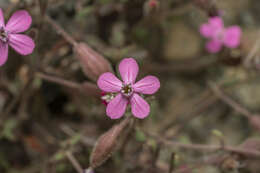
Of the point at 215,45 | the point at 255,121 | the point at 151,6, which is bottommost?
the point at 255,121

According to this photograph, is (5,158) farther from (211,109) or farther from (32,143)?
(211,109)

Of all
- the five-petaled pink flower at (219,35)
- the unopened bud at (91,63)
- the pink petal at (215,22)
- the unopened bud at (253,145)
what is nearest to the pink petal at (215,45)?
the five-petaled pink flower at (219,35)

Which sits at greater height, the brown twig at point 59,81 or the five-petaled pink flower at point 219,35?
the brown twig at point 59,81

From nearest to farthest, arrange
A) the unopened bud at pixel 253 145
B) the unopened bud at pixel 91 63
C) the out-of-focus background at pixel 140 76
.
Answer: the unopened bud at pixel 91 63, the unopened bud at pixel 253 145, the out-of-focus background at pixel 140 76

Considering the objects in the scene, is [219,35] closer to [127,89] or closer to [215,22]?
[215,22]

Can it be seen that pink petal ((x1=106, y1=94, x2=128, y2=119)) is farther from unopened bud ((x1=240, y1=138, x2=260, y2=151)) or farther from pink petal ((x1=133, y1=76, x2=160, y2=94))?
unopened bud ((x1=240, y1=138, x2=260, y2=151))

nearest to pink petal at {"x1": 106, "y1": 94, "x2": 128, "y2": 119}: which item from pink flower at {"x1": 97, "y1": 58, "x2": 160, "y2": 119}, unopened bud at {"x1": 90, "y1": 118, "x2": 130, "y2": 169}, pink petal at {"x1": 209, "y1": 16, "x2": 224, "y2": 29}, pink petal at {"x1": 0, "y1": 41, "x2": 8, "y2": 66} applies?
pink flower at {"x1": 97, "y1": 58, "x2": 160, "y2": 119}

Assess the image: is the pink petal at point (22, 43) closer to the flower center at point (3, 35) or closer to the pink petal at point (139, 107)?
the flower center at point (3, 35)

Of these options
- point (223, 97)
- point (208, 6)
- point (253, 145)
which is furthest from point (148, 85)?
point (223, 97)
